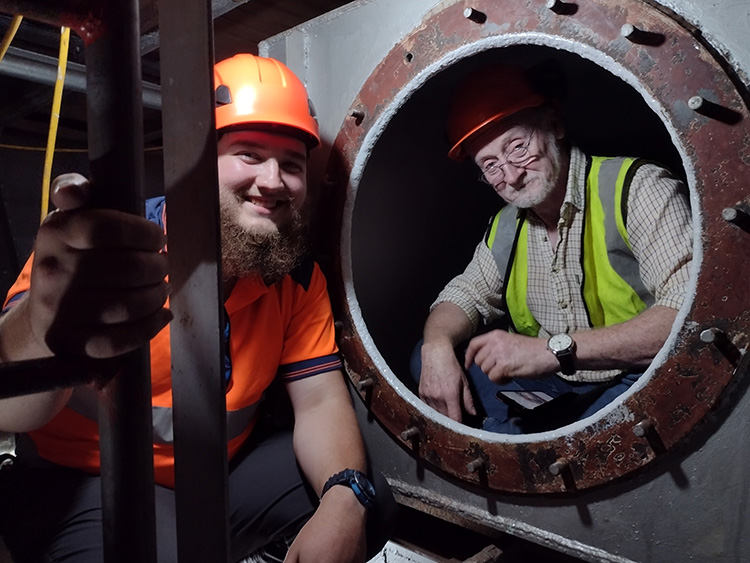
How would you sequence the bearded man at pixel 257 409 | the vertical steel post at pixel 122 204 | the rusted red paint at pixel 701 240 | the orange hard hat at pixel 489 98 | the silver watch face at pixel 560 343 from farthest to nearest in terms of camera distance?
the orange hard hat at pixel 489 98, the silver watch face at pixel 560 343, the bearded man at pixel 257 409, the rusted red paint at pixel 701 240, the vertical steel post at pixel 122 204

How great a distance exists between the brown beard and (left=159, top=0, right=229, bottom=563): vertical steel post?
3.26 ft

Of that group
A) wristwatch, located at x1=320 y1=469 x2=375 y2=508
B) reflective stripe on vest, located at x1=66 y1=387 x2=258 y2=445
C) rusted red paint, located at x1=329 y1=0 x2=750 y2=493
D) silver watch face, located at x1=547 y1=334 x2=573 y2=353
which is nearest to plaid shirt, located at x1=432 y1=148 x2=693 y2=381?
silver watch face, located at x1=547 y1=334 x2=573 y2=353

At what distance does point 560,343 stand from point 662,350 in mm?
423

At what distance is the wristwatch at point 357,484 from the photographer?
1.43 metres

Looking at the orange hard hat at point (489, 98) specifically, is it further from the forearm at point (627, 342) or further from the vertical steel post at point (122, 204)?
the vertical steel post at point (122, 204)

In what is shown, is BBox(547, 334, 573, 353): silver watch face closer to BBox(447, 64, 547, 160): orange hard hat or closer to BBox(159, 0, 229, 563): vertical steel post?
BBox(447, 64, 547, 160): orange hard hat

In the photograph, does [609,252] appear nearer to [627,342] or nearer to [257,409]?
[627,342]

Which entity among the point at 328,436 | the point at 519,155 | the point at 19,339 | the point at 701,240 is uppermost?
the point at 519,155

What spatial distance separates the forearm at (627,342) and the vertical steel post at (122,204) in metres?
1.26

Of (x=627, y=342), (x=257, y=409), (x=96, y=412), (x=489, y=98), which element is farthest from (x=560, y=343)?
(x=96, y=412)

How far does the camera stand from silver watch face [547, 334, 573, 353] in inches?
59.3

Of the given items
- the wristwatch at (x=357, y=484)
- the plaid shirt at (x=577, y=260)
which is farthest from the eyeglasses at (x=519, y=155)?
the wristwatch at (x=357, y=484)

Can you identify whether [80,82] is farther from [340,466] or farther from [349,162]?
[340,466]

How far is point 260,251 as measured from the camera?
159cm
